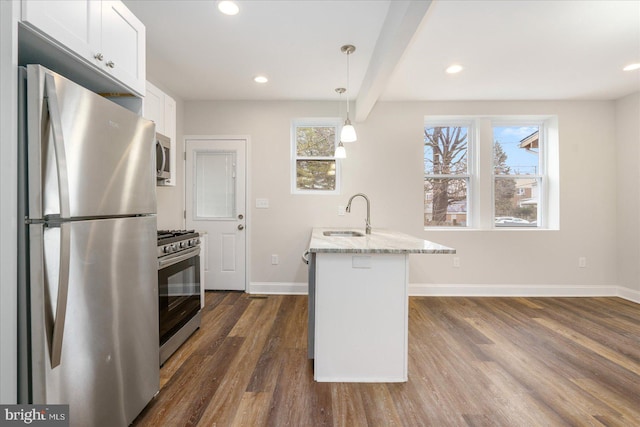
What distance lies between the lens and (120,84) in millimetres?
1526

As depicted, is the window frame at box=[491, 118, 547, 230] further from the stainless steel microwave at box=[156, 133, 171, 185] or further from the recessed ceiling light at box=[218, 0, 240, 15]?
the stainless steel microwave at box=[156, 133, 171, 185]

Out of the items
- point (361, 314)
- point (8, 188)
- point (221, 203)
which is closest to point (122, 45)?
point (8, 188)

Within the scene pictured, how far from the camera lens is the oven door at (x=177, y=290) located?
2.07m

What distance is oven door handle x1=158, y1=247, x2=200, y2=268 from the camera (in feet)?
6.77

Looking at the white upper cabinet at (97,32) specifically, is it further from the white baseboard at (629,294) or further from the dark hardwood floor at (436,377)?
the white baseboard at (629,294)

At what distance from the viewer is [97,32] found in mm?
1349

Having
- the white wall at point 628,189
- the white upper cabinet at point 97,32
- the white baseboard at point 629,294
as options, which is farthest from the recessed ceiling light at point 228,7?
the white baseboard at point 629,294

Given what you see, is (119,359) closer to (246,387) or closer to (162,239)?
(246,387)

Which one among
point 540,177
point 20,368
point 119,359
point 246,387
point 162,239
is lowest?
point 246,387

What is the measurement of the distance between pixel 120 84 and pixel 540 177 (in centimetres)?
477

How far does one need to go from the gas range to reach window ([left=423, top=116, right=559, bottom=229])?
115 inches

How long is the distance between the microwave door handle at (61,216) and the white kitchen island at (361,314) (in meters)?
1.26

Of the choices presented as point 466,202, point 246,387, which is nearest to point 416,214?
point 466,202

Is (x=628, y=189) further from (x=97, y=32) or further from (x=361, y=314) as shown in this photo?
(x=97, y=32)
